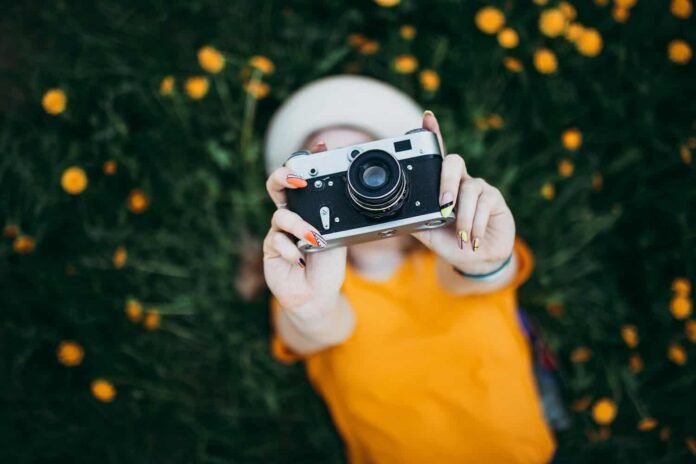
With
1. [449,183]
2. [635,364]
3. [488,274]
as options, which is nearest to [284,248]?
[449,183]

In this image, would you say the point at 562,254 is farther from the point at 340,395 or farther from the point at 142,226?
the point at 142,226

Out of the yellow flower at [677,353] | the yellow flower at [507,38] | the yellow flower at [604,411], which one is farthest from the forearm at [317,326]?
the yellow flower at [677,353]

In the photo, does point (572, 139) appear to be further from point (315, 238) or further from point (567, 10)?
point (315, 238)

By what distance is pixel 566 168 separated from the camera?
1543 millimetres

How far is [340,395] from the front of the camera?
126 cm

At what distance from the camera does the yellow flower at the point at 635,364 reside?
1530 mm

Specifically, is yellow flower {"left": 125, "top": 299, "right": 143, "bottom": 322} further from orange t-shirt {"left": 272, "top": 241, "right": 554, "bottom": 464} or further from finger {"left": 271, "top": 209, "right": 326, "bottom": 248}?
finger {"left": 271, "top": 209, "right": 326, "bottom": 248}

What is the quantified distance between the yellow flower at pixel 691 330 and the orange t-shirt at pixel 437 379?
49 centimetres

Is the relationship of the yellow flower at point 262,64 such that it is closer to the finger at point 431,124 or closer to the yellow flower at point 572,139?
the finger at point 431,124

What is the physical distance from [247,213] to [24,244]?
59 cm

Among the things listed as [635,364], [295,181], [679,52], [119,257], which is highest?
[679,52]

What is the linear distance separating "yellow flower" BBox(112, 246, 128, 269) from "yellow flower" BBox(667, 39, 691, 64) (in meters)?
1.58

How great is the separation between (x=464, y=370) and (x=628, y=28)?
1.06m

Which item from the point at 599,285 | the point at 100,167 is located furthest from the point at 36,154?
the point at 599,285
